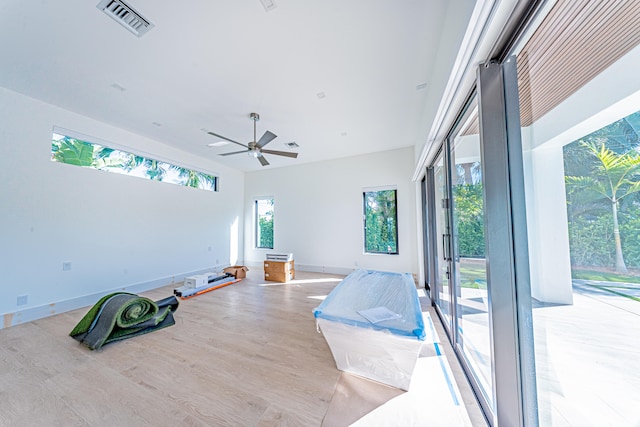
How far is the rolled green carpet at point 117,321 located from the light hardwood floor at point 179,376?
0.09 m

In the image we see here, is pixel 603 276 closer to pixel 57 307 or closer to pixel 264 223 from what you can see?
pixel 57 307

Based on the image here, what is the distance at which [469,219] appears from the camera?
1.71 metres

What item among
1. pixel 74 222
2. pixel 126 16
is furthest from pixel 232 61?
pixel 74 222

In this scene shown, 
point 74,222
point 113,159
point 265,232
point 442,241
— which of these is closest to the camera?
point 442,241

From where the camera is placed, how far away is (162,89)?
268 cm

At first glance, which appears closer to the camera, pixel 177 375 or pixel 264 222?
pixel 177 375

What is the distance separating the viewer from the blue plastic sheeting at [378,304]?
60.4 inches

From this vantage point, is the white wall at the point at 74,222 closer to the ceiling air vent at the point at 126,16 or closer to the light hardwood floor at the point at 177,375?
the light hardwood floor at the point at 177,375

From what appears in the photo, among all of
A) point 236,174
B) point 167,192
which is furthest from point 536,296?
point 236,174

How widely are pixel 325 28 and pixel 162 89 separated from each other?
2.22m

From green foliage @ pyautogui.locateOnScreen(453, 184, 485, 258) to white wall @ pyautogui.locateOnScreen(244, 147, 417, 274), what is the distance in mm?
2651

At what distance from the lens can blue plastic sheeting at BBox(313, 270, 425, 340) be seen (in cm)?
154

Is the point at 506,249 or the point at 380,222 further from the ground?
the point at 380,222

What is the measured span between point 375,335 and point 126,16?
10.7ft
